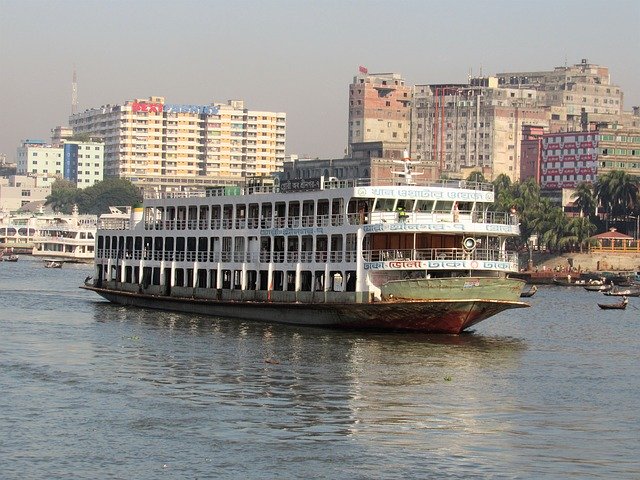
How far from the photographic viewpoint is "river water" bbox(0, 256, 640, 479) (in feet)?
103

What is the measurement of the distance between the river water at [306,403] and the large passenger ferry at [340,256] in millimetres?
1328

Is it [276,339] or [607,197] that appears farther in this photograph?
[607,197]

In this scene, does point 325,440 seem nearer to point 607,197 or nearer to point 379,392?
point 379,392

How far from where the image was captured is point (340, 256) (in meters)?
58.5

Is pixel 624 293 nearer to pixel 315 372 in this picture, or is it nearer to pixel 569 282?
pixel 569 282

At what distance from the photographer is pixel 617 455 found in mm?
32594

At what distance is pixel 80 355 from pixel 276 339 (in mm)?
8981

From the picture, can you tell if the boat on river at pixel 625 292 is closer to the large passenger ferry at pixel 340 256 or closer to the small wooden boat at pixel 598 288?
the small wooden boat at pixel 598 288

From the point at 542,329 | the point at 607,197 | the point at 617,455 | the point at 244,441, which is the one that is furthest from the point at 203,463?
the point at 607,197

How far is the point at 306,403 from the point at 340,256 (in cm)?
2000

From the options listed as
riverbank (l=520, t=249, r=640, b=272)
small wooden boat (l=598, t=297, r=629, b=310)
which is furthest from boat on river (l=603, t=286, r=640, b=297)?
riverbank (l=520, t=249, r=640, b=272)

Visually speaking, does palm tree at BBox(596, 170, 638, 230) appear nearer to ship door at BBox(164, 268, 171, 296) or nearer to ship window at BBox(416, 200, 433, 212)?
ship door at BBox(164, 268, 171, 296)

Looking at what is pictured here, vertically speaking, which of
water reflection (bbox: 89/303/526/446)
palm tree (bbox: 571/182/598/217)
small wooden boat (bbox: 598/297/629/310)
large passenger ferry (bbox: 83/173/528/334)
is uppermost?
palm tree (bbox: 571/182/598/217)

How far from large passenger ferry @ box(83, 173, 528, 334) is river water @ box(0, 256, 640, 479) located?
1.33 meters
